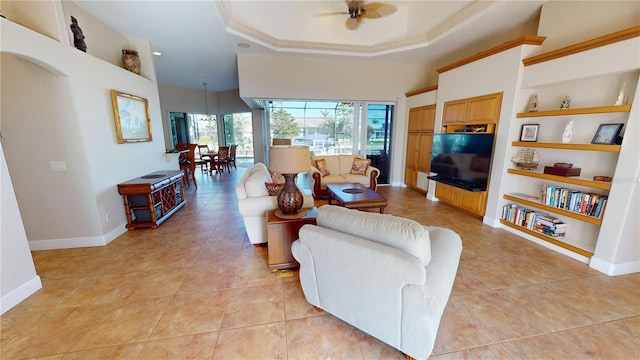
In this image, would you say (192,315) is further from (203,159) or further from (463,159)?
(203,159)

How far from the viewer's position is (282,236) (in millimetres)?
2338

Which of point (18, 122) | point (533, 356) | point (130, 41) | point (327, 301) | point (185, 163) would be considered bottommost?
point (533, 356)

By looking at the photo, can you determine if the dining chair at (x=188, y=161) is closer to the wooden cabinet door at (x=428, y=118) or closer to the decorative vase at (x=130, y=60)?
the decorative vase at (x=130, y=60)

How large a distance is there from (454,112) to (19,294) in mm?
5867

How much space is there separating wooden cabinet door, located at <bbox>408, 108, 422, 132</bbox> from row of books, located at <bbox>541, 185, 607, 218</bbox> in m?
2.81

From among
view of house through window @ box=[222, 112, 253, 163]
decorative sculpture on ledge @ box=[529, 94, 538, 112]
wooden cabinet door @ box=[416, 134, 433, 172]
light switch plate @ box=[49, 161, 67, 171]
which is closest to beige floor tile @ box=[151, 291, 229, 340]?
light switch plate @ box=[49, 161, 67, 171]

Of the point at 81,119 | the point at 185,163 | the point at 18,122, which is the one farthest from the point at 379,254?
the point at 185,163

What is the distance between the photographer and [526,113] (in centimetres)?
317

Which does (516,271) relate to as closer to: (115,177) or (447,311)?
(447,311)

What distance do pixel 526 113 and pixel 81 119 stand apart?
5.48 m

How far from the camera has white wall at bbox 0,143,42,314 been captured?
1.85 m

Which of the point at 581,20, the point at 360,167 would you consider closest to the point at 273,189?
the point at 360,167

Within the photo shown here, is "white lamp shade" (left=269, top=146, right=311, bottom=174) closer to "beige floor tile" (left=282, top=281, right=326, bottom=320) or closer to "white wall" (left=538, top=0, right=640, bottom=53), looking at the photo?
"beige floor tile" (left=282, top=281, right=326, bottom=320)

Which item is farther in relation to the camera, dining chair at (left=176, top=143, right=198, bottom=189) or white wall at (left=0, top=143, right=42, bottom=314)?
dining chair at (left=176, top=143, right=198, bottom=189)
